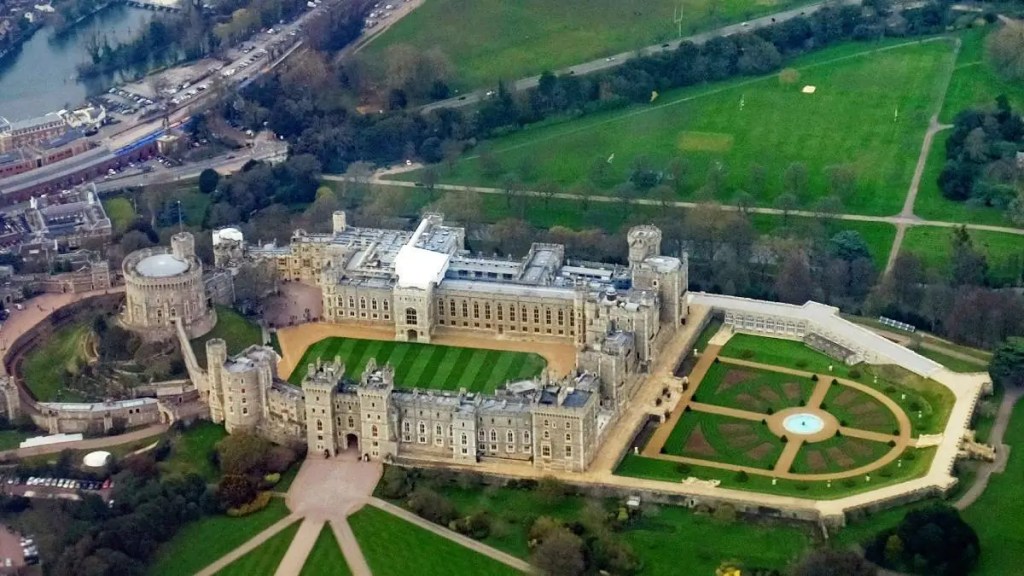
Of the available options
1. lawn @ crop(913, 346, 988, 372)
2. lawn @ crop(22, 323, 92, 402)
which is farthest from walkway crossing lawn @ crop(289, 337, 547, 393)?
lawn @ crop(913, 346, 988, 372)

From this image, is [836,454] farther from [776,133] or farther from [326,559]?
[776,133]

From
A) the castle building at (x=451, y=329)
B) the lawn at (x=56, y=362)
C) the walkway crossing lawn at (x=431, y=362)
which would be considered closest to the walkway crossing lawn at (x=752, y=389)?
the castle building at (x=451, y=329)

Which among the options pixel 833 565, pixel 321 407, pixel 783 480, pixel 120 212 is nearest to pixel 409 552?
pixel 321 407

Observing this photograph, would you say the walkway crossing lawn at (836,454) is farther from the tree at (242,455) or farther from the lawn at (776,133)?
the lawn at (776,133)

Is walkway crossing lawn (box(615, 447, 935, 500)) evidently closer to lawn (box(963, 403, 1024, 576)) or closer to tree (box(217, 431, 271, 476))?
lawn (box(963, 403, 1024, 576))

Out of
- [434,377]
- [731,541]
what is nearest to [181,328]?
[434,377]

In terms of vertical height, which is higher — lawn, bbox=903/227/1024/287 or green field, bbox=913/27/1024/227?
green field, bbox=913/27/1024/227

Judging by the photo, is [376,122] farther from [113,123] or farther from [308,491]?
[308,491]
